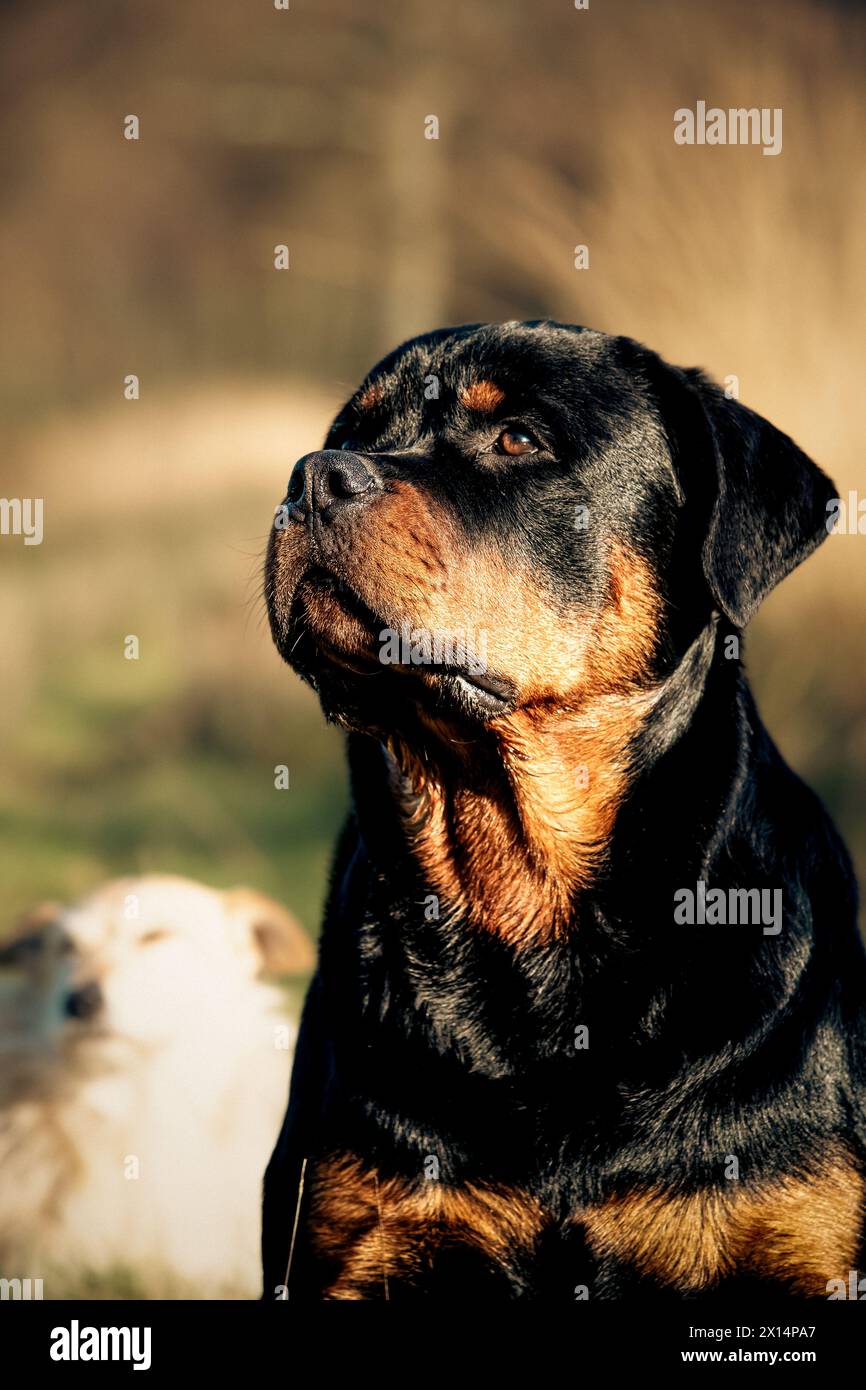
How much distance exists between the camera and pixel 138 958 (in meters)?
4.59

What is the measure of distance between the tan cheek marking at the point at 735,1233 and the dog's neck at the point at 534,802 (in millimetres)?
571

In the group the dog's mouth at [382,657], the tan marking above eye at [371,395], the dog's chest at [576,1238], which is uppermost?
the tan marking above eye at [371,395]

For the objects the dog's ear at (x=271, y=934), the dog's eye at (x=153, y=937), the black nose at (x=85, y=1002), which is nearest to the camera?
the black nose at (x=85, y=1002)

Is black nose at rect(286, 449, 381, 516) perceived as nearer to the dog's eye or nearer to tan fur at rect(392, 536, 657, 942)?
tan fur at rect(392, 536, 657, 942)

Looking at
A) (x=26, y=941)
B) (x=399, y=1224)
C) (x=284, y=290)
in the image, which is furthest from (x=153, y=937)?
(x=284, y=290)

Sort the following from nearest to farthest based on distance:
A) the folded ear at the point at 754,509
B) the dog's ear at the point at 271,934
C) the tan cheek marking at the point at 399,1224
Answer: the tan cheek marking at the point at 399,1224, the folded ear at the point at 754,509, the dog's ear at the point at 271,934

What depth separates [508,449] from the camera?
323 centimetres

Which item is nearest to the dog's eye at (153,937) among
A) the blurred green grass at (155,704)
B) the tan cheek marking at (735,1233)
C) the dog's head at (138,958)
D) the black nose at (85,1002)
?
the dog's head at (138,958)

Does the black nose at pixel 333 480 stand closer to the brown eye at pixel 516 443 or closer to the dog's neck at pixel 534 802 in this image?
the brown eye at pixel 516 443

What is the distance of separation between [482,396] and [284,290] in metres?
5.81

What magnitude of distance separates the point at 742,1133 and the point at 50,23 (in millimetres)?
8033

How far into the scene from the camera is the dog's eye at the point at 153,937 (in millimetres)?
4609

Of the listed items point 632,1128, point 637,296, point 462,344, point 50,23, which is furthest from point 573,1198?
point 50,23

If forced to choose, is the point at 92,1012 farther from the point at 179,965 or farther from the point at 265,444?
the point at 265,444
